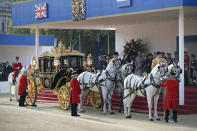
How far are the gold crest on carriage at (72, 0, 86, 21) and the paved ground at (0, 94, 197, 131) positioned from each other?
6.22m

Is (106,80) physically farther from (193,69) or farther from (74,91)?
(193,69)

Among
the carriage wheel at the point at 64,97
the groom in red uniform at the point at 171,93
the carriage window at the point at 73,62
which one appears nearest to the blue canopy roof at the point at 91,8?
the carriage window at the point at 73,62

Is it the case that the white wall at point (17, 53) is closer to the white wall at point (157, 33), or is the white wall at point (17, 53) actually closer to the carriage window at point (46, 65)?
the white wall at point (157, 33)

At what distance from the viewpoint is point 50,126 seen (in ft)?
48.3

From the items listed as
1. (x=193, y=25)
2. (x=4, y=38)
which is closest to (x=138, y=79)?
(x=193, y=25)

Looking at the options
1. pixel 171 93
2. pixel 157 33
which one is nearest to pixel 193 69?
pixel 157 33

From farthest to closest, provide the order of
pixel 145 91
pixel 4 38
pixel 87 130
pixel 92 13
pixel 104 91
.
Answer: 1. pixel 4 38
2. pixel 92 13
3. pixel 104 91
4. pixel 145 91
5. pixel 87 130

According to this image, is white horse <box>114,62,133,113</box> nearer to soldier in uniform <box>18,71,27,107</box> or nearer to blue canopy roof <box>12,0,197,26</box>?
blue canopy roof <box>12,0,197,26</box>

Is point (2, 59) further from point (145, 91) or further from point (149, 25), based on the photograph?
point (145, 91)

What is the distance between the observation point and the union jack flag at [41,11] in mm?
26250

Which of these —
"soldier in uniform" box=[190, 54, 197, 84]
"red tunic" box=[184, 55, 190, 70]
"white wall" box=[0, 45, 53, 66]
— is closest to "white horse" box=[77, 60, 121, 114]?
"red tunic" box=[184, 55, 190, 70]

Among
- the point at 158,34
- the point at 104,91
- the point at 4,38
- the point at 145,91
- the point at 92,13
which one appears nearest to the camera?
the point at 145,91

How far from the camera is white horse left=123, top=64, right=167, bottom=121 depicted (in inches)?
633

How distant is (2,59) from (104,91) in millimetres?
27193
